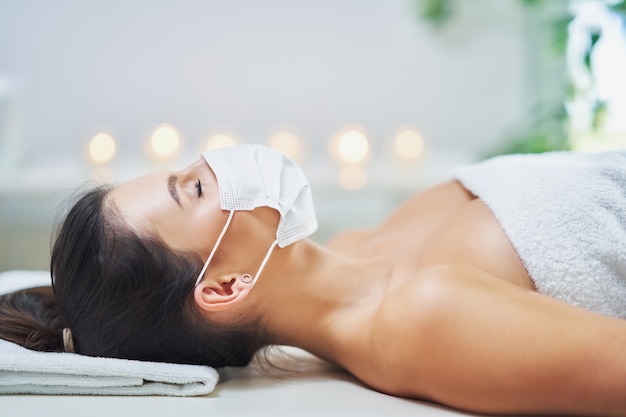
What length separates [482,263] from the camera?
124 centimetres

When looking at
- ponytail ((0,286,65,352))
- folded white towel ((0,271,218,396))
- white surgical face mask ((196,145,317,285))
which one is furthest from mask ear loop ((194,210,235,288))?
ponytail ((0,286,65,352))

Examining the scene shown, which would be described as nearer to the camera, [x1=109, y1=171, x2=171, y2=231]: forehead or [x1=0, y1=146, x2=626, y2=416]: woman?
[x1=0, y1=146, x2=626, y2=416]: woman

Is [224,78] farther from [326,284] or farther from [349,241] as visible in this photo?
[326,284]

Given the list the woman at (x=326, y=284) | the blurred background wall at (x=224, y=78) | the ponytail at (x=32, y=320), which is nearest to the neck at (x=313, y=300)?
the woman at (x=326, y=284)

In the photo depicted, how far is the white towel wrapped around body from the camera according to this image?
1.21 meters

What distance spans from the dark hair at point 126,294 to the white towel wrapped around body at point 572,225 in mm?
479

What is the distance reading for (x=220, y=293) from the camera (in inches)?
50.5

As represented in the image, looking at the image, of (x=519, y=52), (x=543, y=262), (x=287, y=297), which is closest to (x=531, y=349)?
(x=543, y=262)

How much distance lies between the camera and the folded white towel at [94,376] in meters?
1.18

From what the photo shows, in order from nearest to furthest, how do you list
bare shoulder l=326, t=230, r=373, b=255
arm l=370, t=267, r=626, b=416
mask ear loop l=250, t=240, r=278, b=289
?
arm l=370, t=267, r=626, b=416 < mask ear loop l=250, t=240, r=278, b=289 < bare shoulder l=326, t=230, r=373, b=255

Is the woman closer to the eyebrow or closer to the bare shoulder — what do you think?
the eyebrow

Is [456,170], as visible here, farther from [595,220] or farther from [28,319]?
[28,319]

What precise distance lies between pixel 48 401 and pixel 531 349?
0.71 m

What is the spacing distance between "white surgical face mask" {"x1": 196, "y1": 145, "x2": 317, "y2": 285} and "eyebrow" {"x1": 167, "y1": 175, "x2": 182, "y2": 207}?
69 mm
